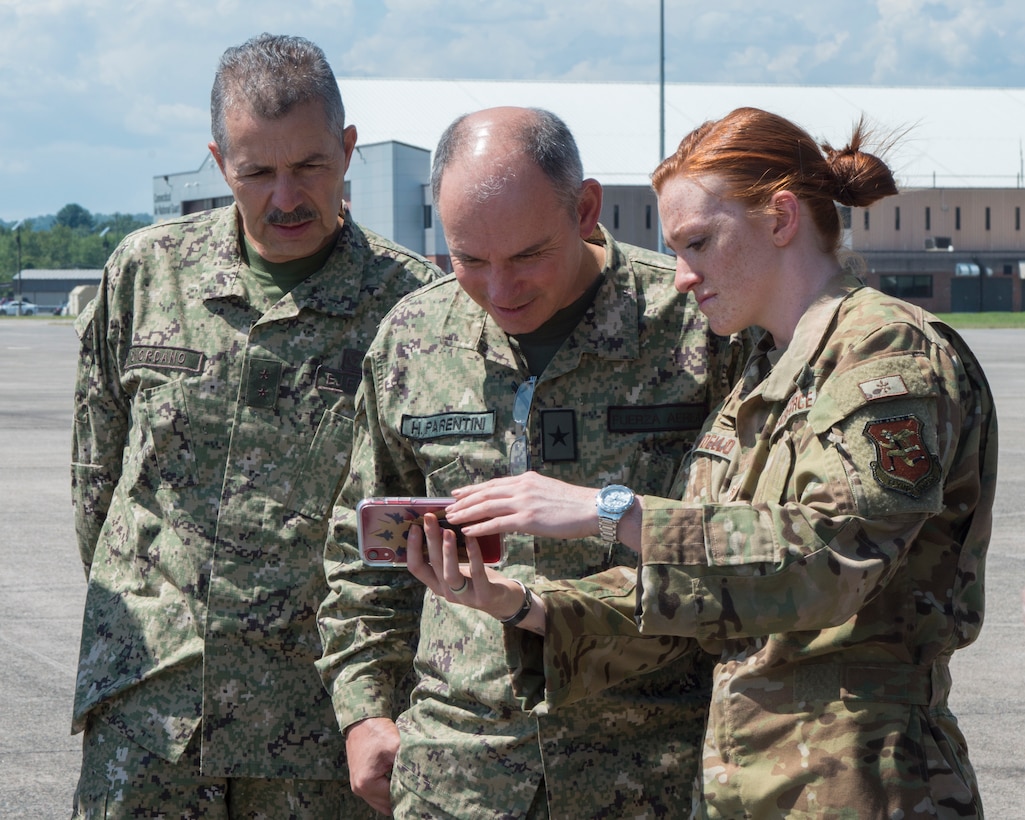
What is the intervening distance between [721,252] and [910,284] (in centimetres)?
6586

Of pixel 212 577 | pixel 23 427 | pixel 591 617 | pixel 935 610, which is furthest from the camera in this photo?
pixel 23 427

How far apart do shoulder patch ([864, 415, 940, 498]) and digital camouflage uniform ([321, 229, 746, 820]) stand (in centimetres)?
78

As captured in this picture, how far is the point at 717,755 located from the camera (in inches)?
98.0

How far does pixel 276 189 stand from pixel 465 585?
135 centimetres

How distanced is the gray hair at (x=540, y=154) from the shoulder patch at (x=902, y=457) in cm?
95

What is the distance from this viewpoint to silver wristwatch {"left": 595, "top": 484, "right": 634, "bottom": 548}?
227 cm

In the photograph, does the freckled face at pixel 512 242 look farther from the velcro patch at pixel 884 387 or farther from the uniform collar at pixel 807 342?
the velcro patch at pixel 884 387

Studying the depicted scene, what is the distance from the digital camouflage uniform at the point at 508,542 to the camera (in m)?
2.84

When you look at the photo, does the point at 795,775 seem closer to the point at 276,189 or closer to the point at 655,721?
the point at 655,721

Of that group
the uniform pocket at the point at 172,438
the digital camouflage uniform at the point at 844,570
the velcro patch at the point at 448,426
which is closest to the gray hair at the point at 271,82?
the uniform pocket at the point at 172,438

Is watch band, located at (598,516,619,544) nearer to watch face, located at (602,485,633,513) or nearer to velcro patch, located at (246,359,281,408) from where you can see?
watch face, located at (602,485,633,513)

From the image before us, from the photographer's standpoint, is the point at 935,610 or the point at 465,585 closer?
the point at 935,610

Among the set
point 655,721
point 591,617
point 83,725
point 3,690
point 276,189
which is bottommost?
point 3,690

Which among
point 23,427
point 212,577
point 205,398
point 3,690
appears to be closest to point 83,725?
point 212,577
